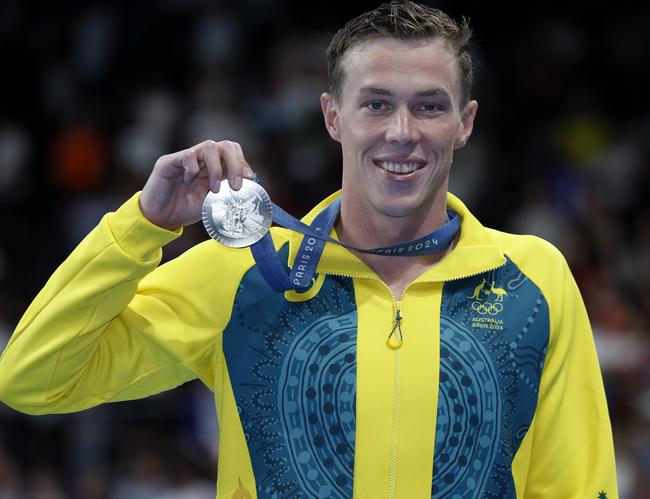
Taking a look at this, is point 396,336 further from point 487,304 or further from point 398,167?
point 398,167

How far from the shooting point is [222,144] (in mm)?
3172

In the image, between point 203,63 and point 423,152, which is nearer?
point 423,152

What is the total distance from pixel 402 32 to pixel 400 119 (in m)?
0.24

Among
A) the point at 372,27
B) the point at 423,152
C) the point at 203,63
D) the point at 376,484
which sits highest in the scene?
the point at 203,63

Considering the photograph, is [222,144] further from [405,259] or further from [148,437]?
[148,437]

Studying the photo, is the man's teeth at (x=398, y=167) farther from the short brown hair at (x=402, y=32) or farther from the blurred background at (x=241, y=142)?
the blurred background at (x=241, y=142)

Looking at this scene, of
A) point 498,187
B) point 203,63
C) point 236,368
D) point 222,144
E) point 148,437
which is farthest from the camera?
point 203,63

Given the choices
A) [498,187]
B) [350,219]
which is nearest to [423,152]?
[350,219]

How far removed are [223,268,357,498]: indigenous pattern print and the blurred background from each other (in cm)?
409

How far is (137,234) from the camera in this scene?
10.4 ft

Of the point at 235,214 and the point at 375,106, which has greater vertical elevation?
the point at 375,106

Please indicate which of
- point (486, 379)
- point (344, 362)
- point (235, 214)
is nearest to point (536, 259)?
point (486, 379)

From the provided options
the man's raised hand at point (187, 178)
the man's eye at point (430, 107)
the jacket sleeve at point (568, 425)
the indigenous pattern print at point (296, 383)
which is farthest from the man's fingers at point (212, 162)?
the jacket sleeve at point (568, 425)

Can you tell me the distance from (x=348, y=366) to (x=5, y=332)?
525 cm
